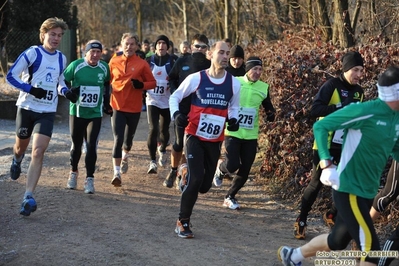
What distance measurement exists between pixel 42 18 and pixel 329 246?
1900 centimetres

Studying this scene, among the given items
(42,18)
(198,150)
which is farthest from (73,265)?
(42,18)

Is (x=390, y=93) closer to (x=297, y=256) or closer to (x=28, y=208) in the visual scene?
(x=297, y=256)

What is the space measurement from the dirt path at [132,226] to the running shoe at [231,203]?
0.30 feet

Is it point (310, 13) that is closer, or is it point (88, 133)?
point (88, 133)

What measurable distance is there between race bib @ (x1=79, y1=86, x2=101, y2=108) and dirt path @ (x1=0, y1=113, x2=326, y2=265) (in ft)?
3.94

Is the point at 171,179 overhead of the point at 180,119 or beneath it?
beneath

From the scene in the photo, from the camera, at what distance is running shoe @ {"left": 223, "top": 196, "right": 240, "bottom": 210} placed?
873 cm

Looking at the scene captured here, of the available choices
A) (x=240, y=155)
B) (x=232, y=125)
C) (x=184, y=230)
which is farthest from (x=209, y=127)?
(x=240, y=155)

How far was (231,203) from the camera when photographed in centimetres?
875

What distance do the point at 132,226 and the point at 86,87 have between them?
7.19 ft

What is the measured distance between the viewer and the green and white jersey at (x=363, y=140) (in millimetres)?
5281

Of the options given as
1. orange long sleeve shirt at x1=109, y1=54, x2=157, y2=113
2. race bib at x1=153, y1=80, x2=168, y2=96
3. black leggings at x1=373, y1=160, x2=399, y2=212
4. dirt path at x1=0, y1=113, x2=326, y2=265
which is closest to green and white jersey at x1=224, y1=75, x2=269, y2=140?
dirt path at x1=0, y1=113, x2=326, y2=265

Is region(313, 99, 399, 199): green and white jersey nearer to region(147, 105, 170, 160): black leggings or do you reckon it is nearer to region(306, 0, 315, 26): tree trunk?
region(147, 105, 170, 160): black leggings

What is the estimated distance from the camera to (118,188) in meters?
9.53
